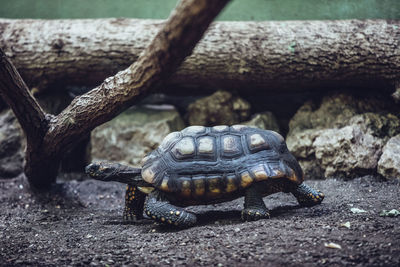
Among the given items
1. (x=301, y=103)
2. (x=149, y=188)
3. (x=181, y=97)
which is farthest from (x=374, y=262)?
(x=181, y=97)

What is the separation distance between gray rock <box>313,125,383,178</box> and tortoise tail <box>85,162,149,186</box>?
271 cm

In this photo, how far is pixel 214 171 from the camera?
10.3 feet

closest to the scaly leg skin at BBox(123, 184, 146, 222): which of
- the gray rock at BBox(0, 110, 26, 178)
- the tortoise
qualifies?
the tortoise

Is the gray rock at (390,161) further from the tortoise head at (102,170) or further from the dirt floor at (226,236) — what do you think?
the tortoise head at (102,170)

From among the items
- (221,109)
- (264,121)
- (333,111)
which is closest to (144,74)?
(221,109)

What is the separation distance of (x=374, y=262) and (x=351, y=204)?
150 cm

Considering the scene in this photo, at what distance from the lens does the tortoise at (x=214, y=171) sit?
309 cm

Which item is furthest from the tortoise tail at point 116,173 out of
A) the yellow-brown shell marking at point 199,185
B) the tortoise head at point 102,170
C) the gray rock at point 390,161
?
the gray rock at point 390,161

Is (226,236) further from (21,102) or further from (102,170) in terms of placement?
(21,102)

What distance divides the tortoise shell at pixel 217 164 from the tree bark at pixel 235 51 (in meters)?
2.00

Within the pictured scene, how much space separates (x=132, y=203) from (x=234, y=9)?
4.11m

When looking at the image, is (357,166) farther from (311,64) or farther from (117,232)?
(117,232)

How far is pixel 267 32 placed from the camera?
5.09m

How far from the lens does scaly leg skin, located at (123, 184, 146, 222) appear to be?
3.69m
